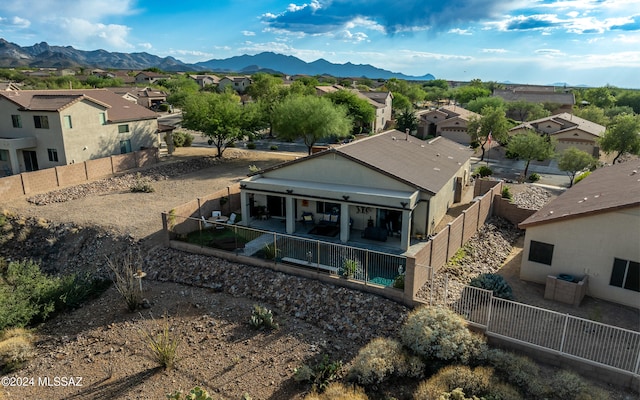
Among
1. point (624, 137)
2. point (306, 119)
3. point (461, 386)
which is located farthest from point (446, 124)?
point (461, 386)

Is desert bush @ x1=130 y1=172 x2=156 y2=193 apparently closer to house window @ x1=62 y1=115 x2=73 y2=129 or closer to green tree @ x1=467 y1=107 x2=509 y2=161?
house window @ x1=62 y1=115 x2=73 y2=129

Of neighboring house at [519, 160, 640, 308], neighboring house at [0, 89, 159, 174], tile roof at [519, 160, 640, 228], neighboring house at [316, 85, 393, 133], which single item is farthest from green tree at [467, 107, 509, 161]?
neighboring house at [0, 89, 159, 174]

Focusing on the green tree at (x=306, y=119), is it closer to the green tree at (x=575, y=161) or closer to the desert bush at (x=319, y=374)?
the green tree at (x=575, y=161)

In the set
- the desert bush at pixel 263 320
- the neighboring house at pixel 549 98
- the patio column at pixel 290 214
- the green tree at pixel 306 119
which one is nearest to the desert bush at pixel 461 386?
the desert bush at pixel 263 320

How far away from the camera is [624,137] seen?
4184 cm

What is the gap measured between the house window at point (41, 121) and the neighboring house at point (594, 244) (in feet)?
118

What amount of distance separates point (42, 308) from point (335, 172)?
49.2 ft

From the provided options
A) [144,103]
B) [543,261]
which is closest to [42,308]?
[543,261]

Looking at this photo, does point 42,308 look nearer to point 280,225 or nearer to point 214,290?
point 214,290

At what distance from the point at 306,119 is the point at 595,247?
98.0 ft

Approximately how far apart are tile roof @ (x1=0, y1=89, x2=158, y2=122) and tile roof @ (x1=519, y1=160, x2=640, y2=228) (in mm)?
35042

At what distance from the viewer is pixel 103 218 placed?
2553 centimetres

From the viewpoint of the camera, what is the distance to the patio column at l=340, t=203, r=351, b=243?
2191 centimetres

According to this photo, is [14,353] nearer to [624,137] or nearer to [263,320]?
[263,320]
